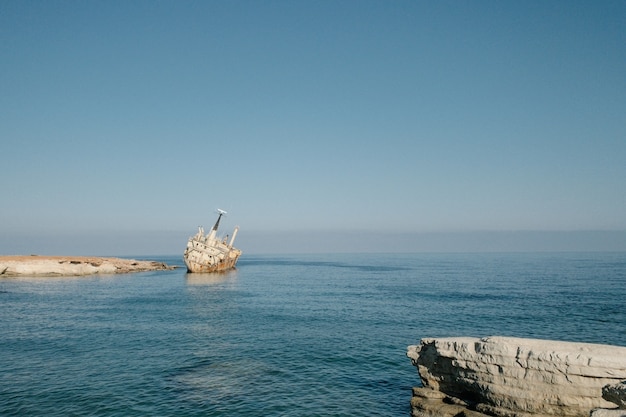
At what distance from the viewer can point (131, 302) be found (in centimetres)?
5778

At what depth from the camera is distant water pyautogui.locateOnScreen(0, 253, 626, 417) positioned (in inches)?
894

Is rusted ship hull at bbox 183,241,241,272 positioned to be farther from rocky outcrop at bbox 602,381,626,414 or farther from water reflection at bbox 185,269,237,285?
rocky outcrop at bbox 602,381,626,414

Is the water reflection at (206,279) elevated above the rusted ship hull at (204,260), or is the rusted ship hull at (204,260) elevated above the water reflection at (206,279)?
the rusted ship hull at (204,260)

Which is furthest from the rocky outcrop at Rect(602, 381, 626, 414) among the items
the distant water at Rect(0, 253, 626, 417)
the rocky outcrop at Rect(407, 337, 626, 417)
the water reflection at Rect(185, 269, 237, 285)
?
the water reflection at Rect(185, 269, 237, 285)

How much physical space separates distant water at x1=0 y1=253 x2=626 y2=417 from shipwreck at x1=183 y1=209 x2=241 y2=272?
29399 mm

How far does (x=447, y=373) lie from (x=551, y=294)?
5679 centimetres

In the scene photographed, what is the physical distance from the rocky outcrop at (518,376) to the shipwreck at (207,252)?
274 feet

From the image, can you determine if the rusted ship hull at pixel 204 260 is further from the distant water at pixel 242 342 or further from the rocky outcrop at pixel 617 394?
the rocky outcrop at pixel 617 394

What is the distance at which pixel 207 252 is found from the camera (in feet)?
324

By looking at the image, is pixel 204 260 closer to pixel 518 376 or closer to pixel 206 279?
pixel 206 279

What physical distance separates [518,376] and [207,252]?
88.3m

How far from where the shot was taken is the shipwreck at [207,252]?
9769 cm

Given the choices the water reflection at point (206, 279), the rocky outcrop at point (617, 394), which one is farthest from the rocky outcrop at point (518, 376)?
the water reflection at point (206, 279)

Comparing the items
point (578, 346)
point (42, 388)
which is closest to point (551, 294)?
point (578, 346)
